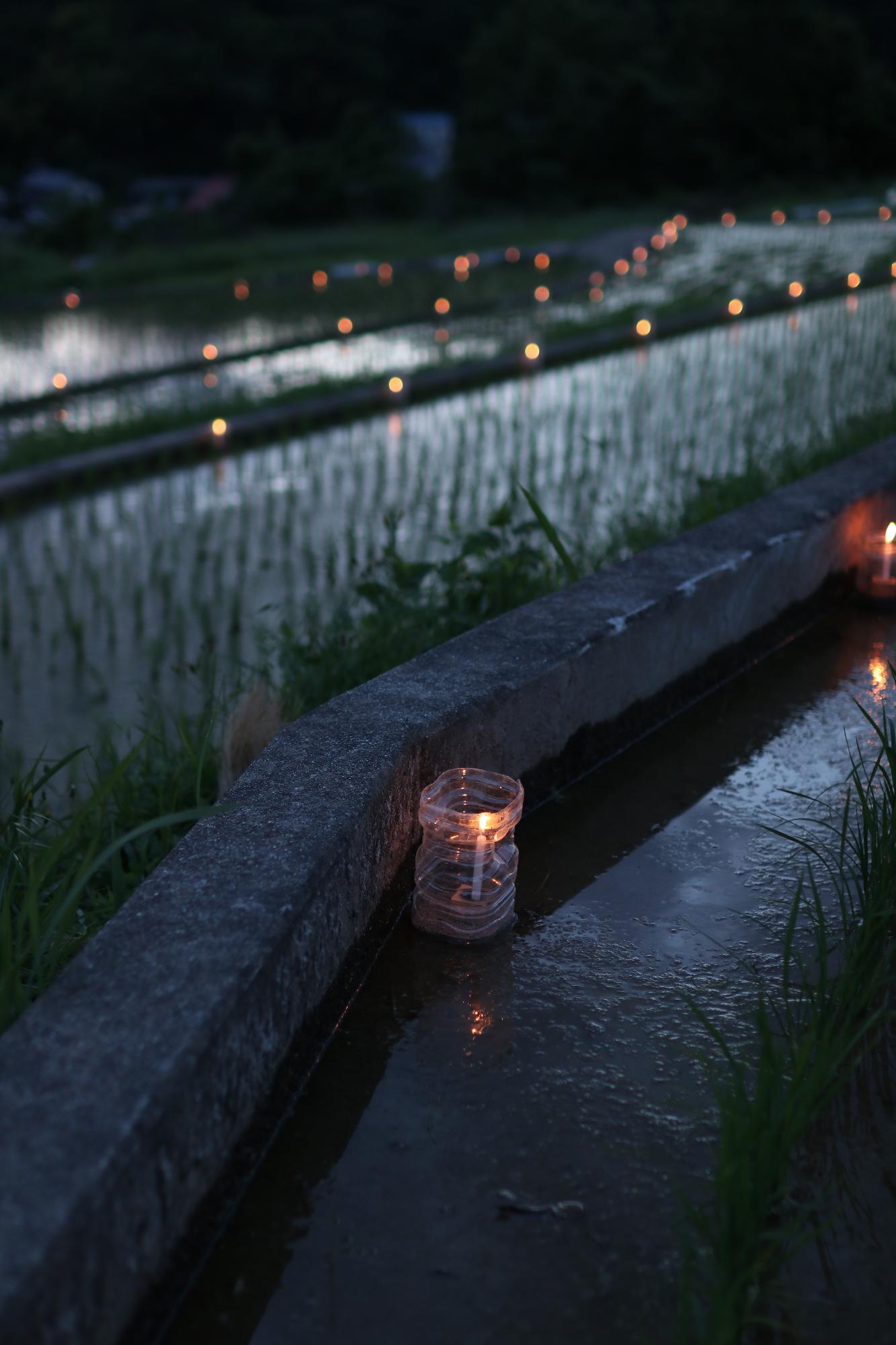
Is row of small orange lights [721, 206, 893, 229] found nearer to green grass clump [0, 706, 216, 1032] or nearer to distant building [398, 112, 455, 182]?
distant building [398, 112, 455, 182]

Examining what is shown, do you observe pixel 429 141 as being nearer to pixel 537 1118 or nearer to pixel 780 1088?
pixel 537 1118

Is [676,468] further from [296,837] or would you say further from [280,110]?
[280,110]

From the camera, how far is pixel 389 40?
32.0m

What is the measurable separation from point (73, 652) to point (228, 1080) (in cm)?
237

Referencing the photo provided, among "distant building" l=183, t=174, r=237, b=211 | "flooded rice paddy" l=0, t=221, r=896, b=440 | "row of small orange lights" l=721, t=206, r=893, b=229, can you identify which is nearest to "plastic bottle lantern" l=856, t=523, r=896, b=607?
"flooded rice paddy" l=0, t=221, r=896, b=440

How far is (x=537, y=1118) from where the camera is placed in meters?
1.52

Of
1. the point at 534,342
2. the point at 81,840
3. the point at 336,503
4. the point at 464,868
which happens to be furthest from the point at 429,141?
the point at 464,868

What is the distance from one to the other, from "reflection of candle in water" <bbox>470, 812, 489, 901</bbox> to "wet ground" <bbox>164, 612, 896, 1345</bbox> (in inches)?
2.9

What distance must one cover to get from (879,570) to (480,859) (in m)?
1.71

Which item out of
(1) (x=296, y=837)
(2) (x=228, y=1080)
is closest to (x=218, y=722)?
(1) (x=296, y=837)

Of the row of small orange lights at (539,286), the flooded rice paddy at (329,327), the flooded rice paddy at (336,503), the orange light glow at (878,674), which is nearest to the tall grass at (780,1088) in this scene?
the orange light glow at (878,674)

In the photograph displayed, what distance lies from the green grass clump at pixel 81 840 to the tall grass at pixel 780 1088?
25.2 inches

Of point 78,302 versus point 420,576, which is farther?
point 78,302

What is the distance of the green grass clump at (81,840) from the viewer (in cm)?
150
